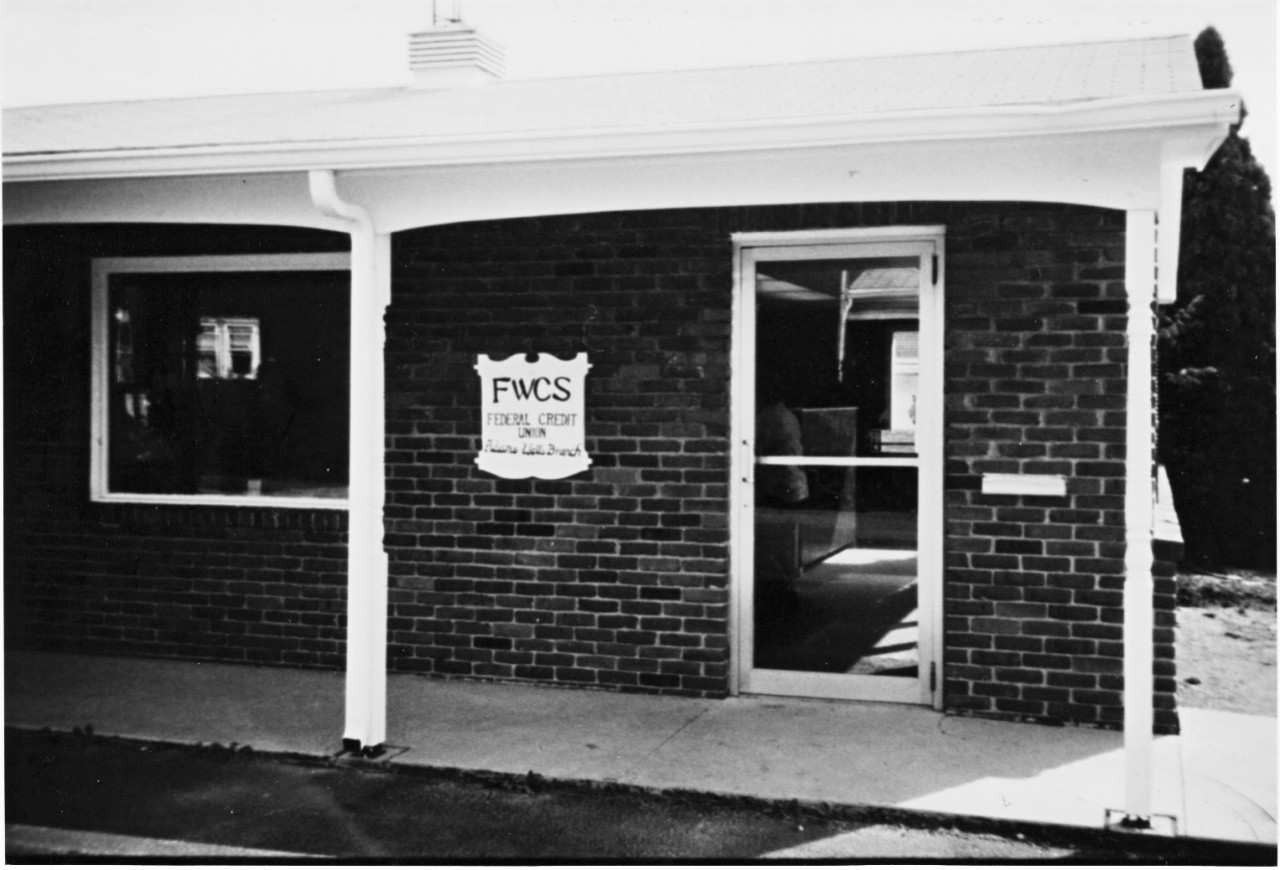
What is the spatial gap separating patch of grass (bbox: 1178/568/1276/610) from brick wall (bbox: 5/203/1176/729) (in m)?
5.04

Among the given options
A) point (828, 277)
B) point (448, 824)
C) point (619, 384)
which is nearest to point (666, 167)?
point (828, 277)

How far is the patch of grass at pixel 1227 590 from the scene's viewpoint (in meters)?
10.5

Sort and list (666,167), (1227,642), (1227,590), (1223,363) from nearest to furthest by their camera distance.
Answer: (666,167), (1227,642), (1227,590), (1223,363)

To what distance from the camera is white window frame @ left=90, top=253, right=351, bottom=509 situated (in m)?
7.45

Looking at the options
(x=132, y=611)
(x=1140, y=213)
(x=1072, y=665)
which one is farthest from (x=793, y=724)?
(x=132, y=611)

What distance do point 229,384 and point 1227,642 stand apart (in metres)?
6.77

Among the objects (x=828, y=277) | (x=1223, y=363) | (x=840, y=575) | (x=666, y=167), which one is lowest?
(x=840, y=575)

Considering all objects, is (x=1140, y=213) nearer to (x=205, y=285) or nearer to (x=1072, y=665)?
(x=1072, y=665)

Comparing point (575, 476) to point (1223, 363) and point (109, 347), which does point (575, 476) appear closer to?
point (109, 347)

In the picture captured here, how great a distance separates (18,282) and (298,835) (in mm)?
4595

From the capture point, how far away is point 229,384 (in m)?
7.61

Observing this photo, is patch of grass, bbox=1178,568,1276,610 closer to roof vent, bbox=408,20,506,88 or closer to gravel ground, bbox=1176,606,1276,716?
gravel ground, bbox=1176,606,1276,716

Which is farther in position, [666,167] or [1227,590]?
[1227,590]

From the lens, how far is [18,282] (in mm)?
7828
